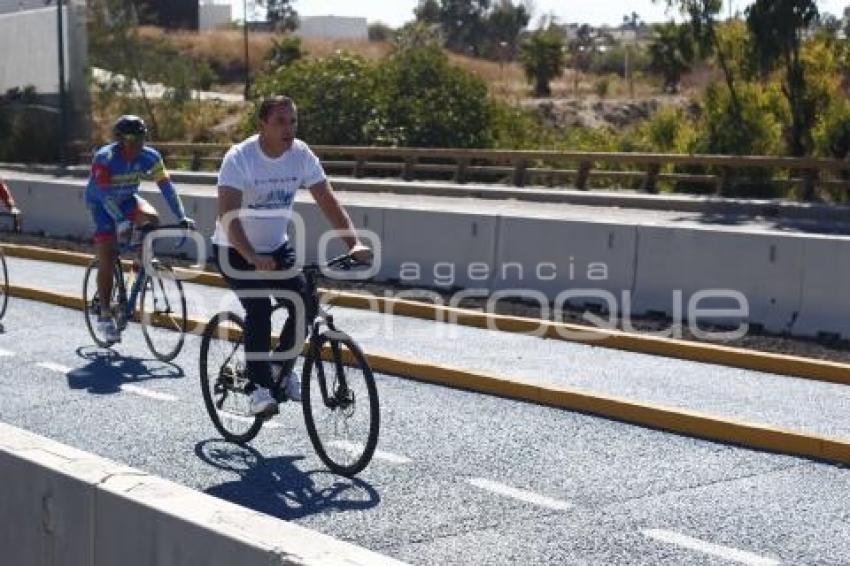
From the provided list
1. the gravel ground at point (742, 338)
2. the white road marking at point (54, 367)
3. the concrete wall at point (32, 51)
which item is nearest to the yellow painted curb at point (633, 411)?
the white road marking at point (54, 367)

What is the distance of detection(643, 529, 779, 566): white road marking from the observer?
6.27 m

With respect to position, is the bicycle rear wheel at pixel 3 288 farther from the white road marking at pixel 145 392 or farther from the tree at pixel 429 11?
the tree at pixel 429 11

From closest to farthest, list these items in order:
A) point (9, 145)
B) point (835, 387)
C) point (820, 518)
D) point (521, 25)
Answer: point (820, 518) < point (835, 387) < point (9, 145) < point (521, 25)

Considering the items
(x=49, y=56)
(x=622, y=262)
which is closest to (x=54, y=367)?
(x=622, y=262)

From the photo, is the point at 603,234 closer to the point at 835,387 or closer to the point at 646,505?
the point at 835,387

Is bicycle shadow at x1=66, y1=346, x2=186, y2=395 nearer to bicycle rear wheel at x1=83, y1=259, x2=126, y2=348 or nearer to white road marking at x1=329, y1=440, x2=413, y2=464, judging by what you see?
bicycle rear wheel at x1=83, y1=259, x2=126, y2=348

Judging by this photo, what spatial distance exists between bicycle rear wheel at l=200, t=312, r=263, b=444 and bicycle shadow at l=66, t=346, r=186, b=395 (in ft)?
6.00

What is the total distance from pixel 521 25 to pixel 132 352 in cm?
11563

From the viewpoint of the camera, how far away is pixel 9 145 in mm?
44594

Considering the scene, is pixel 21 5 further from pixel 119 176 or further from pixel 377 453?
pixel 377 453

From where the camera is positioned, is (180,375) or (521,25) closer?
(180,375)

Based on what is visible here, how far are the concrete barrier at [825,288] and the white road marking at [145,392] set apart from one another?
5.33 meters

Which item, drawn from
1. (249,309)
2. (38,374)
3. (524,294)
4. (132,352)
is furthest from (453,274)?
(249,309)

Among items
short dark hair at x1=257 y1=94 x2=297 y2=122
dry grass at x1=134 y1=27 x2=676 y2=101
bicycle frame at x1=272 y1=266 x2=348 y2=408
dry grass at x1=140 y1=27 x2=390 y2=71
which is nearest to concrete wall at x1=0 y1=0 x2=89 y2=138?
dry grass at x1=134 y1=27 x2=676 y2=101
